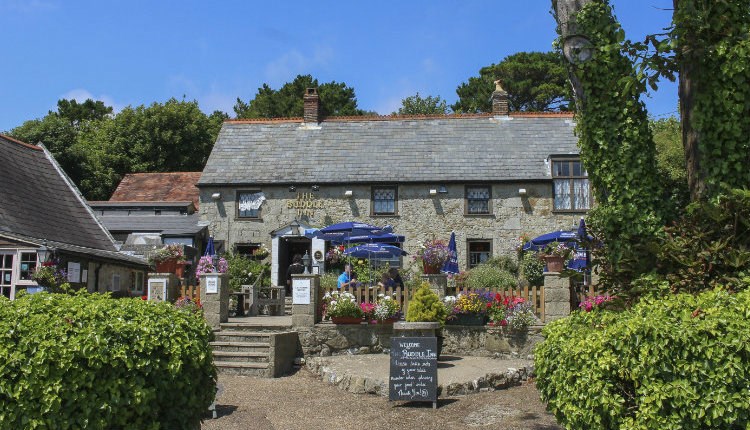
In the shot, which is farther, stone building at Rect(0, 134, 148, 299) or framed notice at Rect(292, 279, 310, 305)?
stone building at Rect(0, 134, 148, 299)

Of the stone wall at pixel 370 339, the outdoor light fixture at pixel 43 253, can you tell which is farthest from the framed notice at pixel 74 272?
the stone wall at pixel 370 339

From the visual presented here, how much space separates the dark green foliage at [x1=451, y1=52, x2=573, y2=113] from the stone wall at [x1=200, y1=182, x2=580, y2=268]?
65.1 feet

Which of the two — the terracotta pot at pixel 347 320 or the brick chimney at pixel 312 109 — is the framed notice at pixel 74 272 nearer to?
the terracotta pot at pixel 347 320

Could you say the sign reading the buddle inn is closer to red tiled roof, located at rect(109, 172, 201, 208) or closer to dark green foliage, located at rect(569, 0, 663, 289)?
red tiled roof, located at rect(109, 172, 201, 208)

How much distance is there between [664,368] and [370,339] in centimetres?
853

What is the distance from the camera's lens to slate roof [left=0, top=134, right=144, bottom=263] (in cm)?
1633

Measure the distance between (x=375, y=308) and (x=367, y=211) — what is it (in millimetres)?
9849

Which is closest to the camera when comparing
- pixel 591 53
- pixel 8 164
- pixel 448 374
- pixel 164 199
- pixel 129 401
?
pixel 129 401

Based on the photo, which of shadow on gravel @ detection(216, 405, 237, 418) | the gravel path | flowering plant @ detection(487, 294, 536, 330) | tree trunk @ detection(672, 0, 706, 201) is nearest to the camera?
tree trunk @ detection(672, 0, 706, 201)

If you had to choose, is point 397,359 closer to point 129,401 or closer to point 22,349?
point 129,401

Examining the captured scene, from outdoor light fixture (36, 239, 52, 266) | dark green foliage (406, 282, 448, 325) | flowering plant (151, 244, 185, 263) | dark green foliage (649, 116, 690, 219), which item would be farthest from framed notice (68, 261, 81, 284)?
dark green foliage (649, 116, 690, 219)

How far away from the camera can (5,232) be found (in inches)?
602

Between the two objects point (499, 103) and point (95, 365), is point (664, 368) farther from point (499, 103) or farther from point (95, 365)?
point (499, 103)

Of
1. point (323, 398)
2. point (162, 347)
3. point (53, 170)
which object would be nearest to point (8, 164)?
point (53, 170)
